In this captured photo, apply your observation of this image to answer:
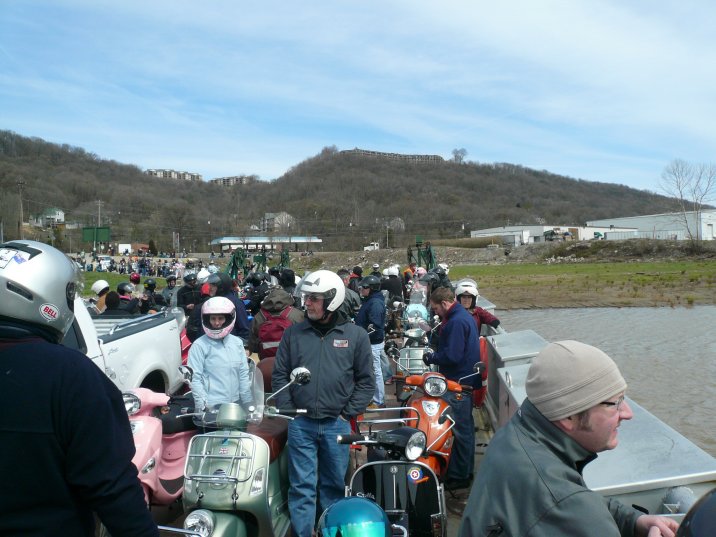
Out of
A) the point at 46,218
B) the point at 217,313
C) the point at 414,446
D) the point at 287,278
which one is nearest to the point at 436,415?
the point at 414,446

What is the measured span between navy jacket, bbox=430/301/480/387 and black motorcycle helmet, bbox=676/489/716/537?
188 inches

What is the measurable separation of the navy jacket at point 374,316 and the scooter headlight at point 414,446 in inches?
197

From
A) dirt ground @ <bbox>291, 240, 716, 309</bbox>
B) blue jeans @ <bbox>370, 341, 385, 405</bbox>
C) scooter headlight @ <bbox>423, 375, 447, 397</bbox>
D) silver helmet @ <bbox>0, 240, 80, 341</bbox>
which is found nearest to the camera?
silver helmet @ <bbox>0, 240, 80, 341</bbox>

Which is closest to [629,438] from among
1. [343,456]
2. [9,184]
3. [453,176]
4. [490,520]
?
[343,456]

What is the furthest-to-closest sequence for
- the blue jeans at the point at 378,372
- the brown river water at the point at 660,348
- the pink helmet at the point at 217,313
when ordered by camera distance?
1. the brown river water at the point at 660,348
2. the blue jeans at the point at 378,372
3. the pink helmet at the point at 217,313

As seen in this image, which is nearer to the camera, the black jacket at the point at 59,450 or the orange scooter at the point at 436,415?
the black jacket at the point at 59,450

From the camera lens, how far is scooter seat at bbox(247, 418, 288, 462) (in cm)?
500

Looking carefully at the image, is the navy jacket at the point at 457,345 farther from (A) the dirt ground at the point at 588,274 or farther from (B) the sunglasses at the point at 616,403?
(A) the dirt ground at the point at 588,274

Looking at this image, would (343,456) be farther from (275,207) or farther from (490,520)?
(275,207)

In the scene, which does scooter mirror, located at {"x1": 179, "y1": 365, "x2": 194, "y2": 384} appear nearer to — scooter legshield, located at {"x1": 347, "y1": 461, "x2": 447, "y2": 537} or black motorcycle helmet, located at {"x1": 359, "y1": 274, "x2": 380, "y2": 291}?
scooter legshield, located at {"x1": 347, "y1": 461, "x2": 447, "y2": 537}

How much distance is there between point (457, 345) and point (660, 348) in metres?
11.9

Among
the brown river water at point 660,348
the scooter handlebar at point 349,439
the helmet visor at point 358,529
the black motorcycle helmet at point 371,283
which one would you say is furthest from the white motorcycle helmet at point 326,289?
the brown river water at point 660,348

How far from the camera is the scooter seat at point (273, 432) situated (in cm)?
500

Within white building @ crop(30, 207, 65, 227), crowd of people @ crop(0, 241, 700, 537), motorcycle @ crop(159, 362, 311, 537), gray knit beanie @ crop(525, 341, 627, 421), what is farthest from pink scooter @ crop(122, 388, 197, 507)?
Result: white building @ crop(30, 207, 65, 227)
